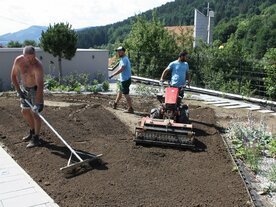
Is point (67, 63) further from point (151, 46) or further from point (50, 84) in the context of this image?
point (151, 46)

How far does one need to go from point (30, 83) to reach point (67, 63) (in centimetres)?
1214

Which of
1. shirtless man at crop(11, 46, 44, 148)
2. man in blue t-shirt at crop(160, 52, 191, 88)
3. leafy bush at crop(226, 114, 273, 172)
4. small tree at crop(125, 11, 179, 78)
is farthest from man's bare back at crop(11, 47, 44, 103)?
small tree at crop(125, 11, 179, 78)

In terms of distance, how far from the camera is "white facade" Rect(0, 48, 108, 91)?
1680cm

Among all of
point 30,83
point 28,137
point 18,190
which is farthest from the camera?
point 28,137

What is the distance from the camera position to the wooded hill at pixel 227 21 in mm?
66188

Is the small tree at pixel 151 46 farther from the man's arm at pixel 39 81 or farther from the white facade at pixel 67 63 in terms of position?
the man's arm at pixel 39 81

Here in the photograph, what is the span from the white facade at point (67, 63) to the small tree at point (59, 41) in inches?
44.5

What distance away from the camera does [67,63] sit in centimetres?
1903

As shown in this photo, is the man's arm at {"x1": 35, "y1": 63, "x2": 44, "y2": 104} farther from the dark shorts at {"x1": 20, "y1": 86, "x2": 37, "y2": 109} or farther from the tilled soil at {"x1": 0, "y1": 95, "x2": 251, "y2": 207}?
the tilled soil at {"x1": 0, "y1": 95, "x2": 251, "y2": 207}

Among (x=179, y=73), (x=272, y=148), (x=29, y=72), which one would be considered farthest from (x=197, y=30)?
(x=29, y=72)

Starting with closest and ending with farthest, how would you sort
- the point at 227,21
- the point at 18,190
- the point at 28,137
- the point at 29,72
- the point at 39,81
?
the point at 18,190, the point at 39,81, the point at 29,72, the point at 28,137, the point at 227,21

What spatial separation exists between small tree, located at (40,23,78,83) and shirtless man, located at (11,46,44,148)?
31.8 feet

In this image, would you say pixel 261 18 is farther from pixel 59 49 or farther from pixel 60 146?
pixel 60 146

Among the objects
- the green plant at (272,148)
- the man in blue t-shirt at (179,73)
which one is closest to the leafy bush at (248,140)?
the green plant at (272,148)
